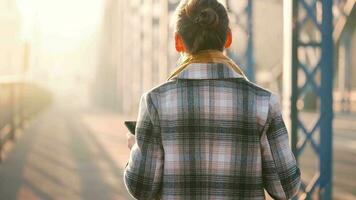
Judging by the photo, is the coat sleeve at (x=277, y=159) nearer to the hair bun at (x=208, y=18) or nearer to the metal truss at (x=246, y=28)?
the hair bun at (x=208, y=18)

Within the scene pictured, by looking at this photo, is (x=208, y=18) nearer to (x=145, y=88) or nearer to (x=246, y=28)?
(x=246, y=28)

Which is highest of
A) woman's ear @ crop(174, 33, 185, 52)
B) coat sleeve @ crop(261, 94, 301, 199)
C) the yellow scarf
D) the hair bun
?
the hair bun

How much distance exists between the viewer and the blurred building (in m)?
19.6

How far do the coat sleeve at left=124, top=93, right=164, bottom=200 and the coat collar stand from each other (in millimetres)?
176

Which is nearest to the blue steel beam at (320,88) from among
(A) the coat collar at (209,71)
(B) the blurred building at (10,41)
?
(A) the coat collar at (209,71)

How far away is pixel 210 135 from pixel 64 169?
819 centimetres

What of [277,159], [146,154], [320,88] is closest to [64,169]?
[320,88]

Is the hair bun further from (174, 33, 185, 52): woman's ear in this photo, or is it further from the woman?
(174, 33, 185, 52): woman's ear

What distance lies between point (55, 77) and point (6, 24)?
85378mm

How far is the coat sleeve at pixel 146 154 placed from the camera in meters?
2.26

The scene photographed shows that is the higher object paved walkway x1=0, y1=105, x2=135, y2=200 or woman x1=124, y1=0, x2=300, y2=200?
woman x1=124, y1=0, x2=300, y2=200

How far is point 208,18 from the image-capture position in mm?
2232

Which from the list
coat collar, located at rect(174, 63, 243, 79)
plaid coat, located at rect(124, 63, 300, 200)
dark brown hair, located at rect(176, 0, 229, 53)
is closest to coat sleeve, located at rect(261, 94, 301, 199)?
plaid coat, located at rect(124, 63, 300, 200)

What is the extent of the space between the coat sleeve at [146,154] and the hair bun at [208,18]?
0.32 m
